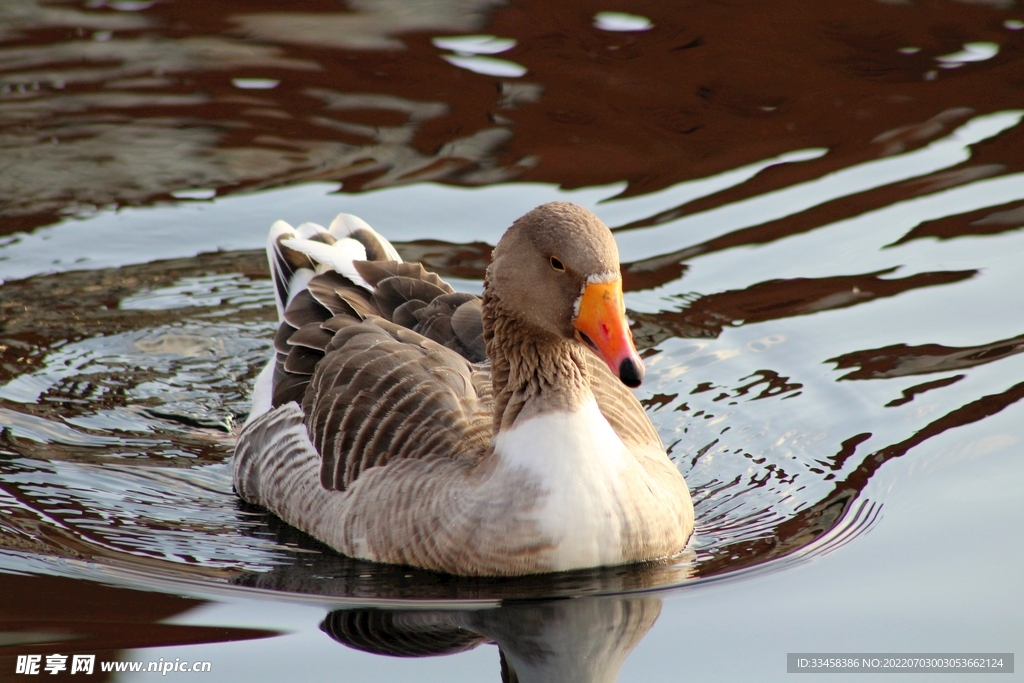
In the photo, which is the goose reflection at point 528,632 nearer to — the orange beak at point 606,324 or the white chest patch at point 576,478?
the white chest patch at point 576,478

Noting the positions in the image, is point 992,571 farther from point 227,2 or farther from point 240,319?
point 227,2

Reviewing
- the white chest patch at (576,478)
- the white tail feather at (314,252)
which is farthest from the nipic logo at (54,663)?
the white tail feather at (314,252)

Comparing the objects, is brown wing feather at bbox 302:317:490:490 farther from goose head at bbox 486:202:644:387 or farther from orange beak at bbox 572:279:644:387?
orange beak at bbox 572:279:644:387

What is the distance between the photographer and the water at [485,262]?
6633mm

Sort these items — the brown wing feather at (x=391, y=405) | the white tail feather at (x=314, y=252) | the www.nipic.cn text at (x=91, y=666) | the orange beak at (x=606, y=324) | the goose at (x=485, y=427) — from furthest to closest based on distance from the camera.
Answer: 1. the white tail feather at (x=314, y=252)
2. the brown wing feather at (x=391, y=405)
3. the goose at (x=485, y=427)
4. the orange beak at (x=606, y=324)
5. the www.nipic.cn text at (x=91, y=666)

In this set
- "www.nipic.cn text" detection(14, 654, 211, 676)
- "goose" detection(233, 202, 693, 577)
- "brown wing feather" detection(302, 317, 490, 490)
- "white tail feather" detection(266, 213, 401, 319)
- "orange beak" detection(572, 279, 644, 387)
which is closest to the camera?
"www.nipic.cn text" detection(14, 654, 211, 676)

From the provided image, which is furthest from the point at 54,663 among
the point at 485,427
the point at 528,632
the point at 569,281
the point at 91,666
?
the point at 569,281

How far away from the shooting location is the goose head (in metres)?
6.41

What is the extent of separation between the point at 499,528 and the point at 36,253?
6.54m

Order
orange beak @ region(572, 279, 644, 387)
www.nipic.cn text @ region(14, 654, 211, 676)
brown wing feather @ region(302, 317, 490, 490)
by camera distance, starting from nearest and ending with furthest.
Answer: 1. www.nipic.cn text @ region(14, 654, 211, 676)
2. orange beak @ region(572, 279, 644, 387)
3. brown wing feather @ region(302, 317, 490, 490)

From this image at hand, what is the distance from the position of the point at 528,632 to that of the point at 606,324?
61.1 inches

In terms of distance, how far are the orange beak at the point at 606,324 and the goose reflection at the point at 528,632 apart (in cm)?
126

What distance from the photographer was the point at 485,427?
7.43 meters

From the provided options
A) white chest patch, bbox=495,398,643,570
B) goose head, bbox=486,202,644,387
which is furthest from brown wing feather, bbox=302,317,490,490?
goose head, bbox=486,202,644,387
